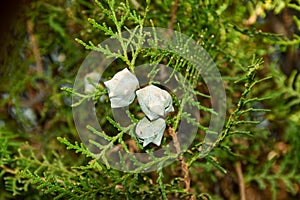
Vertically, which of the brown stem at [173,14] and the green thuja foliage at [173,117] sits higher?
the brown stem at [173,14]

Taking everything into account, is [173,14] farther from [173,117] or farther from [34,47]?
[34,47]

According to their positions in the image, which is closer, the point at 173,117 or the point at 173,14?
the point at 173,117

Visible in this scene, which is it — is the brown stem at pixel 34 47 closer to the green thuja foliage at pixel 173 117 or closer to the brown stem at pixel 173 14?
the green thuja foliage at pixel 173 117

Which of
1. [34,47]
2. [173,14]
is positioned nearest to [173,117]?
[173,14]

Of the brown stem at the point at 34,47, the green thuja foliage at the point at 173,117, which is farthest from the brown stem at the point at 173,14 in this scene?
the brown stem at the point at 34,47

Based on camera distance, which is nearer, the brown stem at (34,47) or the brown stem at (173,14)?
the brown stem at (173,14)

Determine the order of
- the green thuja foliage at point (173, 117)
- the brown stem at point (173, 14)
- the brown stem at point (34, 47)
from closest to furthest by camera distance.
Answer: the green thuja foliage at point (173, 117)
the brown stem at point (173, 14)
the brown stem at point (34, 47)

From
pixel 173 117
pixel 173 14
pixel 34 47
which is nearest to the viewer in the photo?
pixel 173 117

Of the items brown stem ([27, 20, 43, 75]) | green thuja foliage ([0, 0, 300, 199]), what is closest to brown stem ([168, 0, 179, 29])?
green thuja foliage ([0, 0, 300, 199])

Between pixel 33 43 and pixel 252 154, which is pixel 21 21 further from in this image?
pixel 252 154

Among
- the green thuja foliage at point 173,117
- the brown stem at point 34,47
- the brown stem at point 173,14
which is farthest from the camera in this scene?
the brown stem at point 34,47
